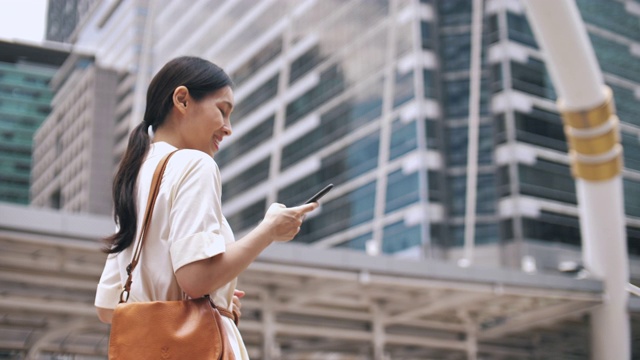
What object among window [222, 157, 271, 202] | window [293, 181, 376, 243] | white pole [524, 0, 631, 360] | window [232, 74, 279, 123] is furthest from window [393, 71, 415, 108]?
white pole [524, 0, 631, 360]

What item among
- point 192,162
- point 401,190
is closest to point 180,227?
point 192,162

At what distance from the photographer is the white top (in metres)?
2.15

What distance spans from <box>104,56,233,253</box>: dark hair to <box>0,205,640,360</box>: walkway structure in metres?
11.7

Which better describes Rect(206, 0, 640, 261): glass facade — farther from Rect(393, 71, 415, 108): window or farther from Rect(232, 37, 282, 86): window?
Rect(232, 37, 282, 86): window

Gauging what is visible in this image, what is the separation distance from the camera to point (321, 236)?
67375 millimetres

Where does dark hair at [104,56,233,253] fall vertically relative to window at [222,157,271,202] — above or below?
below

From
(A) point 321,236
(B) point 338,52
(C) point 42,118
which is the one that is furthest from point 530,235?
(C) point 42,118

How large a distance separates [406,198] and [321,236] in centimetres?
992

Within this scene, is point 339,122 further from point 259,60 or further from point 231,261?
point 231,261

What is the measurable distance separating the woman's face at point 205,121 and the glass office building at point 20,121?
119m

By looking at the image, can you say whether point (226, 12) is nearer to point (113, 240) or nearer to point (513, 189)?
point (513, 189)

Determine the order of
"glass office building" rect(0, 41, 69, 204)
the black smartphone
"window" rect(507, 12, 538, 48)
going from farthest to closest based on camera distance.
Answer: "glass office building" rect(0, 41, 69, 204) → "window" rect(507, 12, 538, 48) → the black smartphone

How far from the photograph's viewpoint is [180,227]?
7.11ft

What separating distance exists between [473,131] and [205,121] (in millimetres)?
58982
